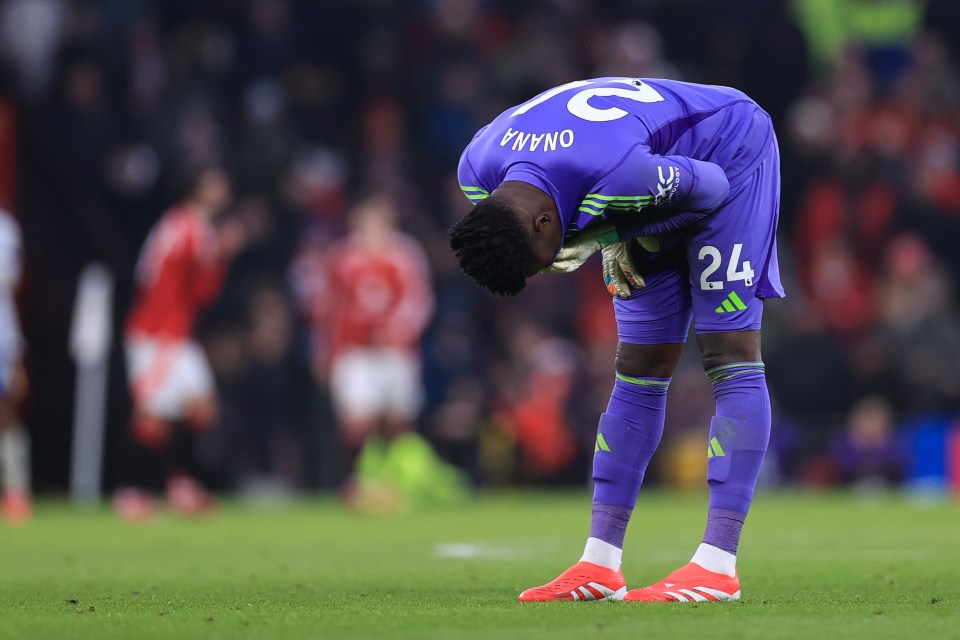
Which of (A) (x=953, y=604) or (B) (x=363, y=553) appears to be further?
(B) (x=363, y=553)

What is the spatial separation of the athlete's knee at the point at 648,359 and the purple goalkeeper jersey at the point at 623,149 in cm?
58

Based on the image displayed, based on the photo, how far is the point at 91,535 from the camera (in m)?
9.56

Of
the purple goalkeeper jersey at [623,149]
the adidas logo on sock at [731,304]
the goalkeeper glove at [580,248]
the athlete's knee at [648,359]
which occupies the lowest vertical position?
the athlete's knee at [648,359]

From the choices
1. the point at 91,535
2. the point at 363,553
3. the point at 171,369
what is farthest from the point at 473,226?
the point at 171,369

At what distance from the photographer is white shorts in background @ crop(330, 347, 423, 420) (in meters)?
13.6

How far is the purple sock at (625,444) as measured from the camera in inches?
207

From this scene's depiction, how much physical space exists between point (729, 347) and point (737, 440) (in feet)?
1.01

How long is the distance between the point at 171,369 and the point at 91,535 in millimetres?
2701

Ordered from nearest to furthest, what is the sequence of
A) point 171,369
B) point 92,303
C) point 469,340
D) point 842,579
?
point 842,579 < point 171,369 < point 92,303 < point 469,340

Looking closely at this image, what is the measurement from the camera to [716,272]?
16.7ft

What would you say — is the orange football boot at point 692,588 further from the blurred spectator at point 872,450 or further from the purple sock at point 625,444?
the blurred spectator at point 872,450

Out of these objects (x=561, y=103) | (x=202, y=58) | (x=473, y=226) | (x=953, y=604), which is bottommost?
(x=953, y=604)

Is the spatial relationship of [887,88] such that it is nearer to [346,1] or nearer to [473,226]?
[346,1]

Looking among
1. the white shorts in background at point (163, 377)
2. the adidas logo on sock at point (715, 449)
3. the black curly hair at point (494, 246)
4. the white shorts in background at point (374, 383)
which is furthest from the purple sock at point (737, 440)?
the white shorts in background at point (374, 383)
